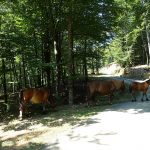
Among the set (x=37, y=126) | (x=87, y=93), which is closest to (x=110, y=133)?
(x=37, y=126)

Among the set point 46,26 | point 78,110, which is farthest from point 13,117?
point 46,26

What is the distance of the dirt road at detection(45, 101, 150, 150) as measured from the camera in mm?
11117

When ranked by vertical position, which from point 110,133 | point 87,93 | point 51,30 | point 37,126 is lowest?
point 37,126

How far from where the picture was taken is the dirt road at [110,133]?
11.1 metres

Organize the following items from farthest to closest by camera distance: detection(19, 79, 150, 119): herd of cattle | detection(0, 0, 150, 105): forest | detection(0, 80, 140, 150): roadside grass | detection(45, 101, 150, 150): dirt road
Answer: detection(0, 0, 150, 105): forest, detection(19, 79, 150, 119): herd of cattle, detection(0, 80, 140, 150): roadside grass, detection(45, 101, 150, 150): dirt road

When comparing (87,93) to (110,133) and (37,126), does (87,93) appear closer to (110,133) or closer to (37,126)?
(37,126)

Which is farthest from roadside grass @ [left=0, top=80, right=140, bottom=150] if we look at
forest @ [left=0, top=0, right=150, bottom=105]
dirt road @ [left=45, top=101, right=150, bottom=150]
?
forest @ [left=0, top=0, right=150, bottom=105]

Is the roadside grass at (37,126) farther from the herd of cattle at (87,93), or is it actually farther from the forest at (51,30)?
the forest at (51,30)

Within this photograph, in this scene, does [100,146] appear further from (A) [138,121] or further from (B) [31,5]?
(B) [31,5]

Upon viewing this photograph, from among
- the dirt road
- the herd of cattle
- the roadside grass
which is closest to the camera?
the dirt road

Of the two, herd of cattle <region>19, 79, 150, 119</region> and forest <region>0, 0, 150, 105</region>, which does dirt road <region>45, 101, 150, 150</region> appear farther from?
forest <region>0, 0, 150, 105</region>

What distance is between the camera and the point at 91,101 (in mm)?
21453

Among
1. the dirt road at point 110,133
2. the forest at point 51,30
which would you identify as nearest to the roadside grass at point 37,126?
the dirt road at point 110,133

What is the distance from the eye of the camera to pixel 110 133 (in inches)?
496
